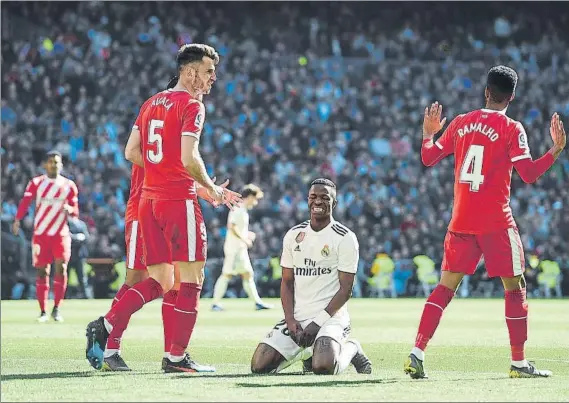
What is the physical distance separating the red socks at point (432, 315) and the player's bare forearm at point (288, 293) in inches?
42.6

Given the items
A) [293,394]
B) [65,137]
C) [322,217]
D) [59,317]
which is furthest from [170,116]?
[65,137]

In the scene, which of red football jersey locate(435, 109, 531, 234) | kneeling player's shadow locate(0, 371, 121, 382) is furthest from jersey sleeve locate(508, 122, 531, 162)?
kneeling player's shadow locate(0, 371, 121, 382)

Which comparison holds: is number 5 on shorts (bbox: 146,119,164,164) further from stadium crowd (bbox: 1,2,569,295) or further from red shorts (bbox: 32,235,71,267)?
stadium crowd (bbox: 1,2,569,295)

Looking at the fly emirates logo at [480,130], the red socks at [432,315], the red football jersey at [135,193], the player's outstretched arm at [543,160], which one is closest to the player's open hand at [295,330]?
the red socks at [432,315]

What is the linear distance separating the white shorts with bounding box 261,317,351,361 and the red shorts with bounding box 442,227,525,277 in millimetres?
965

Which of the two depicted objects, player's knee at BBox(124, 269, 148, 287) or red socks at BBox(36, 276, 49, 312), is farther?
red socks at BBox(36, 276, 49, 312)

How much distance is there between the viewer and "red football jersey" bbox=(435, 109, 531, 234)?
28.7 feet

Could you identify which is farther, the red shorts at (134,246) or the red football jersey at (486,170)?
the red shorts at (134,246)

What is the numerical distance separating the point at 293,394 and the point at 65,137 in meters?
24.1

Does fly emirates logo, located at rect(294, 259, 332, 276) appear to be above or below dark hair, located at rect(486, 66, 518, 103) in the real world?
below

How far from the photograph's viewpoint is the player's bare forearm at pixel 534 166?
28.1 ft

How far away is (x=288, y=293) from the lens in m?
9.33

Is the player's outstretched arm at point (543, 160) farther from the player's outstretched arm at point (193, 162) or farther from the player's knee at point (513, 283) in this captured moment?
the player's outstretched arm at point (193, 162)

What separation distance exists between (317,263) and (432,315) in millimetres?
1091
